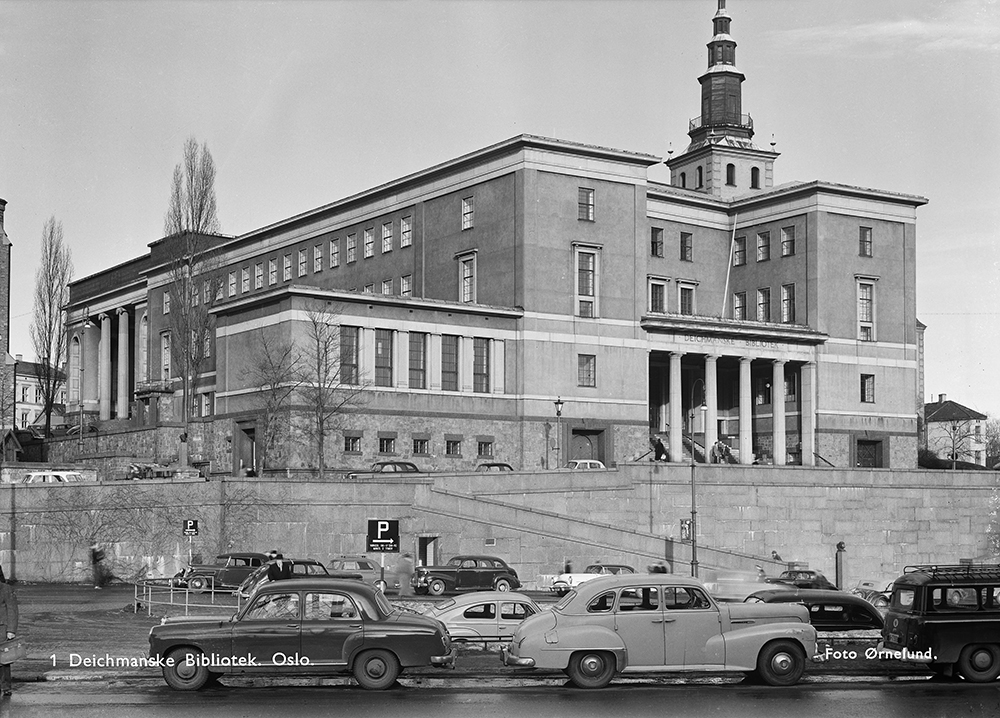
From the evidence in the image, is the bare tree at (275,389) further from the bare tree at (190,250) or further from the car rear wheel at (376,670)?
the car rear wheel at (376,670)

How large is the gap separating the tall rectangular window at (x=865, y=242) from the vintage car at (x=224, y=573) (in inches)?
2074

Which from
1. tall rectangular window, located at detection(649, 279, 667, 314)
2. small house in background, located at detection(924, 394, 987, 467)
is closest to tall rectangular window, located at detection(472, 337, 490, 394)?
tall rectangular window, located at detection(649, 279, 667, 314)

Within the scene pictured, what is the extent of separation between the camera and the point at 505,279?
7356cm

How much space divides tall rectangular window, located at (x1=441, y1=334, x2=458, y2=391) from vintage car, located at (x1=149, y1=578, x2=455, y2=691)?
4803 cm

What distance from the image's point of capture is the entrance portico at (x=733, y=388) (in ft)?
253

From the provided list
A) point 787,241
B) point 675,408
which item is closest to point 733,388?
point 675,408

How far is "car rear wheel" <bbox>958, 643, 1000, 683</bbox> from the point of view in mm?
23125

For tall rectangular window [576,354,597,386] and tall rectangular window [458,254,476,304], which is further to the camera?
tall rectangular window [458,254,476,304]

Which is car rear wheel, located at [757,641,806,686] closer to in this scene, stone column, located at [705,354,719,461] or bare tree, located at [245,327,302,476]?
bare tree, located at [245,327,302,476]

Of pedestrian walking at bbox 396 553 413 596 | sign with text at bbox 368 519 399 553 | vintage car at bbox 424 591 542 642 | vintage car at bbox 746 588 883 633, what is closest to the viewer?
vintage car at bbox 424 591 542 642

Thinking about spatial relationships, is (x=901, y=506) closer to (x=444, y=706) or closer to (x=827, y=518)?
(x=827, y=518)

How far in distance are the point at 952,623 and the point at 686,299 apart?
213 ft

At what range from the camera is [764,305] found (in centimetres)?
8656

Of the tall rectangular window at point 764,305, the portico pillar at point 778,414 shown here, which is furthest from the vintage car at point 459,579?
the tall rectangular window at point 764,305
